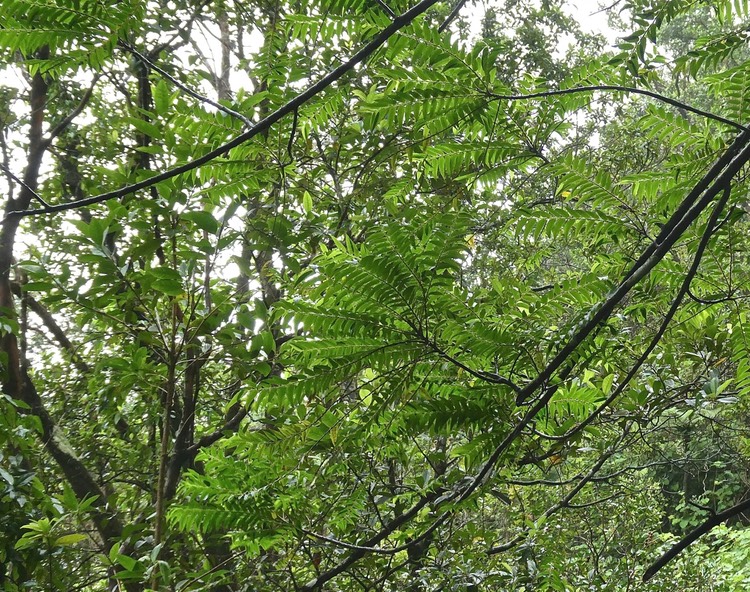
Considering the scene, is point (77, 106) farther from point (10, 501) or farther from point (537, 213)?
point (537, 213)

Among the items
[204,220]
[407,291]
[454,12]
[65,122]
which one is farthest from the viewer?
[65,122]

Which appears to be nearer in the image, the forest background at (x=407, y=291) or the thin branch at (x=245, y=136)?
the thin branch at (x=245, y=136)

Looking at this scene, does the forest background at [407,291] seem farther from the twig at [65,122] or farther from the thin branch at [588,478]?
the twig at [65,122]

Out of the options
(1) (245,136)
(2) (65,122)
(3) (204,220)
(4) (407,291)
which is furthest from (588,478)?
(2) (65,122)

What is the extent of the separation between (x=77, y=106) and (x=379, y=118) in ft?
11.9

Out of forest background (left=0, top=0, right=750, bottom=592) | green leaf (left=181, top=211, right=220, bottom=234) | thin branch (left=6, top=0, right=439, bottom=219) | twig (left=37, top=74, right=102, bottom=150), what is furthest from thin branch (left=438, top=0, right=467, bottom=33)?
twig (left=37, top=74, right=102, bottom=150)

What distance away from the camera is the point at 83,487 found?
10.2ft

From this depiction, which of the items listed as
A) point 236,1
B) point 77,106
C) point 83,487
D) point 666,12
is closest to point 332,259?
point 666,12

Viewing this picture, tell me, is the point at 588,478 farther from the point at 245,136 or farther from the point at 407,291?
the point at 245,136

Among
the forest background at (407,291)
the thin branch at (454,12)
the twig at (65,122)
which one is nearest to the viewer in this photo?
the forest background at (407,291)

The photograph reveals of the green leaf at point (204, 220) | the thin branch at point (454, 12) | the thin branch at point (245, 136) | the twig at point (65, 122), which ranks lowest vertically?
the thin branch at point (245, 136)

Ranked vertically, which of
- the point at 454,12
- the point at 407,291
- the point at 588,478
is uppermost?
the point at 454,12

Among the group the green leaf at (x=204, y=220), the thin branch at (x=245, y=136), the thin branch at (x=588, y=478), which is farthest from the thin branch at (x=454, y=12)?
the thin branch at (x=588, y=478)

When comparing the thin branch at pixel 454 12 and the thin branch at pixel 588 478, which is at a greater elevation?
the thin branch at pixel 454 12
